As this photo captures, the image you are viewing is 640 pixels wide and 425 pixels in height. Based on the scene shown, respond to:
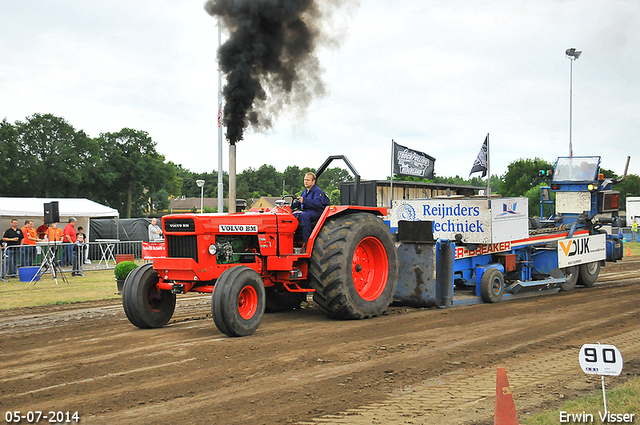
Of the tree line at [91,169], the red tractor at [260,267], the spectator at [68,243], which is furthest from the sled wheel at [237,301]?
the tree line at [91,169]

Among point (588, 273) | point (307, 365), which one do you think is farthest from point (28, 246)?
point (588, 273)

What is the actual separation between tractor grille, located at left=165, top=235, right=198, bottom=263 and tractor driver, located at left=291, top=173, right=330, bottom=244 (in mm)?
1552

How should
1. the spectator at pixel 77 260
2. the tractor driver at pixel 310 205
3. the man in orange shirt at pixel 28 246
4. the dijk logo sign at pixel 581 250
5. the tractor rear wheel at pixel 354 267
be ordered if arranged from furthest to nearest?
the spectator at pixel 77 260 < the man in orange shirt at pixel 28 246 < the dijk logo sign at pixel 581 250 < the tractor driver at pixel 310 205 < the tractor rear wheel at pixel 354 267

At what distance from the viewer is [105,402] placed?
444 centimetres

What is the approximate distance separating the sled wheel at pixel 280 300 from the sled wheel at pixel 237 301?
1.72 m

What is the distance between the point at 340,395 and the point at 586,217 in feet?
33.9

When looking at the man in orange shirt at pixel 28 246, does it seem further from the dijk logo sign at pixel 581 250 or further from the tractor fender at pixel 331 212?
the dijk logo sign at pixel 581 250

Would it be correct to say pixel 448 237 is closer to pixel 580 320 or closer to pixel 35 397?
pixel 580 320

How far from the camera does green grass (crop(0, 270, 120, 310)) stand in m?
10.9

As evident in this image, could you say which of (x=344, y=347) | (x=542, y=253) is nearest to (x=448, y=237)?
(x=542, y=253)

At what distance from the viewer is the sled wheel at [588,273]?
12.5m

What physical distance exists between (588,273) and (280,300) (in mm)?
7390

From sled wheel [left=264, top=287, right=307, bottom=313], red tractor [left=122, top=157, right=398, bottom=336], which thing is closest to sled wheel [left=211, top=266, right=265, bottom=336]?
red tractor [left=122, top=157, right=398, bottom=336]

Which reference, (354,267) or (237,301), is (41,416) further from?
→ (354,267)
